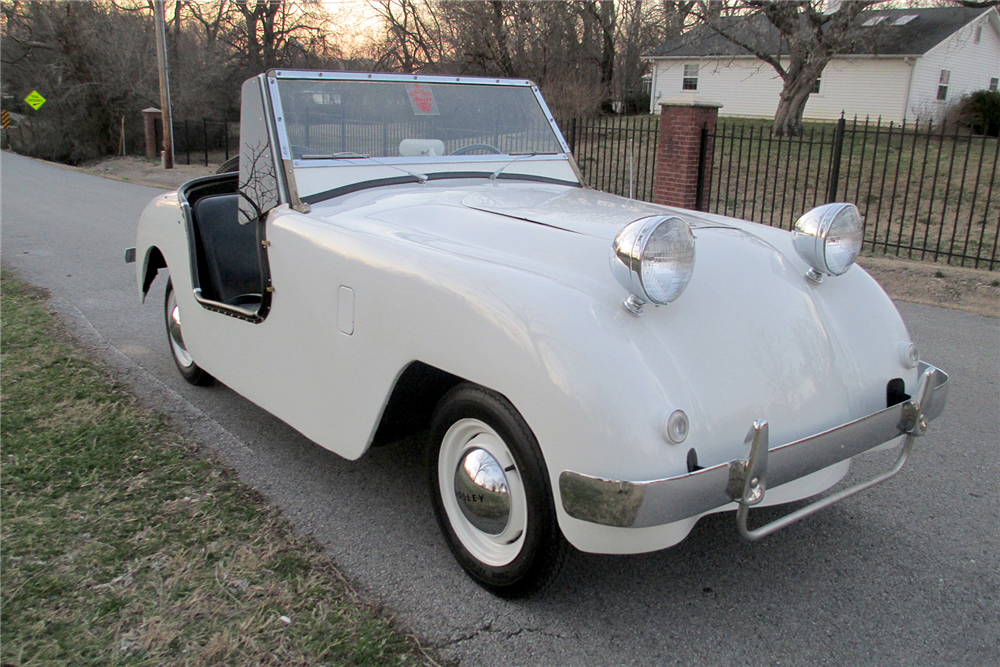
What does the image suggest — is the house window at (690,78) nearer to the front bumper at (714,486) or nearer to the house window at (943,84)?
the house window at (943,84)

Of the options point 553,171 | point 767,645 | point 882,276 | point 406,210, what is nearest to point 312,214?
point 406,210

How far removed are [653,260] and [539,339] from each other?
0.40 metres

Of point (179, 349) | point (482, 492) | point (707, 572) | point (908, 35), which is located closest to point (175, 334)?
point (179, 349)

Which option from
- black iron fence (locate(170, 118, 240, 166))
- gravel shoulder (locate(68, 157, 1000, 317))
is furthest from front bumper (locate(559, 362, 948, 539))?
black iron fence (locate(170, 118, 240, 166))

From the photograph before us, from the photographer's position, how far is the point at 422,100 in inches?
148

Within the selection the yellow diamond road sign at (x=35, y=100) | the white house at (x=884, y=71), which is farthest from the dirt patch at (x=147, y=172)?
the white house at (x=884, y=71)

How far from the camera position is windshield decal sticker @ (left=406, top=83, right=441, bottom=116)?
12.3 ft

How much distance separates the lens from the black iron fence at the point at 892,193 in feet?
30.8

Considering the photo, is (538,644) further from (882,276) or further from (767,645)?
(882,276)

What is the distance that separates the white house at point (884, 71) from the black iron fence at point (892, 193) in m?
10.9

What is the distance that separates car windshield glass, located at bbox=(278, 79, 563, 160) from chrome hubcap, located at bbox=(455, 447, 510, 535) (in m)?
1.69

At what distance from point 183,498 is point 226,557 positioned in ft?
1.81

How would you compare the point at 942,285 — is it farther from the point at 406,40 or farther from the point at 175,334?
the point at 406,40

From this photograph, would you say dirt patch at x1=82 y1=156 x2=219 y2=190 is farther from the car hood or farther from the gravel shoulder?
the car hood
